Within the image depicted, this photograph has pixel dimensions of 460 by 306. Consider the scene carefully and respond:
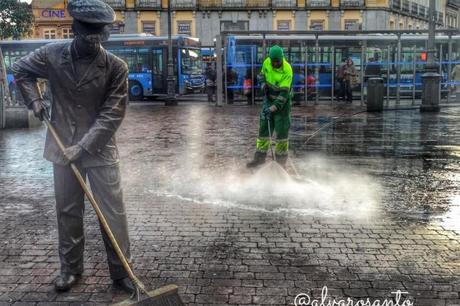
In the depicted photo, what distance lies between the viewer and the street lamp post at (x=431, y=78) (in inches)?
704

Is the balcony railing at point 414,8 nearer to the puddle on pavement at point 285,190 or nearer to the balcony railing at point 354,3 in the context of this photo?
the balcony railing at point 354,3

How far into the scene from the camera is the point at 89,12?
151 inches

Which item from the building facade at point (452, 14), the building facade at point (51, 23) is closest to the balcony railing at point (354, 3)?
the building facade at point (452, 14)

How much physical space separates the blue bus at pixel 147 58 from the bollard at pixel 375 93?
1147 cm

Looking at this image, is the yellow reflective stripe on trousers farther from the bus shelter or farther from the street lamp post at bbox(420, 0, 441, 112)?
the bus shelter

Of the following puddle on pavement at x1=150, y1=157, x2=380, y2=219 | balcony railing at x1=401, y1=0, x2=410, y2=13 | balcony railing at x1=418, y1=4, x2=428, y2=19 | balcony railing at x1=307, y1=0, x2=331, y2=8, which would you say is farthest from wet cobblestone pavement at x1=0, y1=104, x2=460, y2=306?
balcony railing at x1=418, y1=4, x2=428, y2=19

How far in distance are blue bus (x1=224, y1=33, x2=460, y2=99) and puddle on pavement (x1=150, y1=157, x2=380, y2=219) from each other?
49.6 feet

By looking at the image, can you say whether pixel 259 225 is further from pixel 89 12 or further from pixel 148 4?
pixel 148 4

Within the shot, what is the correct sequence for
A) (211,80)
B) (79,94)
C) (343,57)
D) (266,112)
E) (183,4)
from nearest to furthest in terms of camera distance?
(79,94) < (266,112) < (343,57) < (211,80) < (183,4)

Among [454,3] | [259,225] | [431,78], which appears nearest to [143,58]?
[431,78]

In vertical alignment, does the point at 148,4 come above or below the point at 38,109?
above

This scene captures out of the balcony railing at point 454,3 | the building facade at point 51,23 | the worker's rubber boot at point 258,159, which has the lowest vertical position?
the worker's rubber boot at point 258,159

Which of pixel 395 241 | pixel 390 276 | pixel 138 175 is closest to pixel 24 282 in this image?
pixel 390 276

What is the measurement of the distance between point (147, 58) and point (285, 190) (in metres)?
21.3
